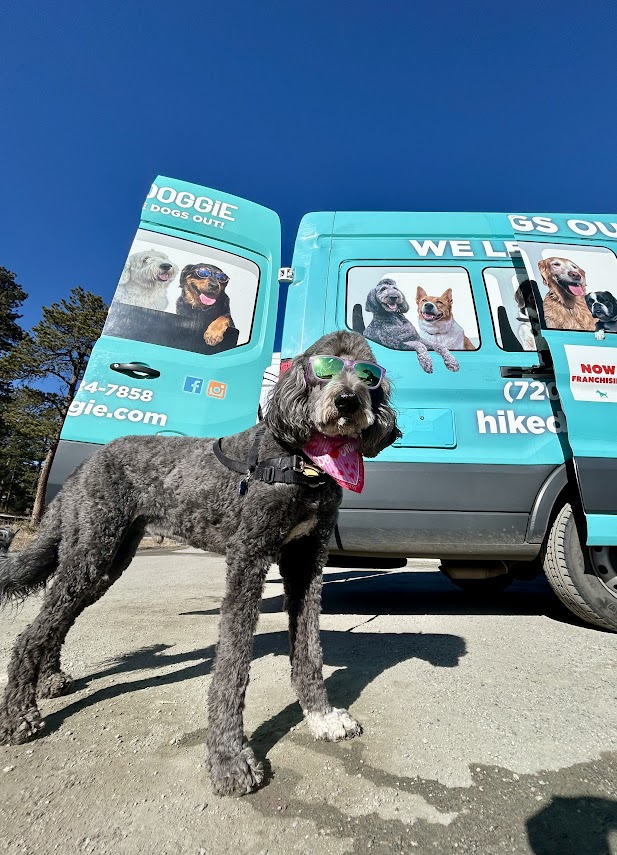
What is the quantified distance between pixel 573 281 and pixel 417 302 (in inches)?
45.9

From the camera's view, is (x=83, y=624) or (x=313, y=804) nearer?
(x=313, y=804)

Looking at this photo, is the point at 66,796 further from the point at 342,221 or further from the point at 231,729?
the point at 342,221

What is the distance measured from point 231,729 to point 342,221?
3.45 m

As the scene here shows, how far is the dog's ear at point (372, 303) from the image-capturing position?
3219mm

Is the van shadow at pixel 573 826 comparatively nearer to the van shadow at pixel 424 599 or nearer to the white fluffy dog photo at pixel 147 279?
the van shadow at pixel 424 599

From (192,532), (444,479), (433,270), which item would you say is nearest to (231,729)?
(192,532)

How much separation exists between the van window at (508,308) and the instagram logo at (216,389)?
2.05 meters

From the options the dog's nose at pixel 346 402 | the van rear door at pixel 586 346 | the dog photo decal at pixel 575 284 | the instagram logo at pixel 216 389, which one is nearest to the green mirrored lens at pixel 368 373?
the dog's nose at pixel 346 402

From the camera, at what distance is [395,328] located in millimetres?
3172

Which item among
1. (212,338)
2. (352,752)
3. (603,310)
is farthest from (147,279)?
(603,310)

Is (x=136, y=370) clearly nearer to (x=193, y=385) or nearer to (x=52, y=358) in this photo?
(x=193, y=385)

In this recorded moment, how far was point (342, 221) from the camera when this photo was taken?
346 centimetres

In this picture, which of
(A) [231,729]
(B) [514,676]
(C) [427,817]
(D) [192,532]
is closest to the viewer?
(C) [427,817]

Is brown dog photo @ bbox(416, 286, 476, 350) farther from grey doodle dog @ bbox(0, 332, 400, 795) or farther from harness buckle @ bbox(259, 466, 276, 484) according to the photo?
harness buckle @ bbox(259, 466, 276, 484)
